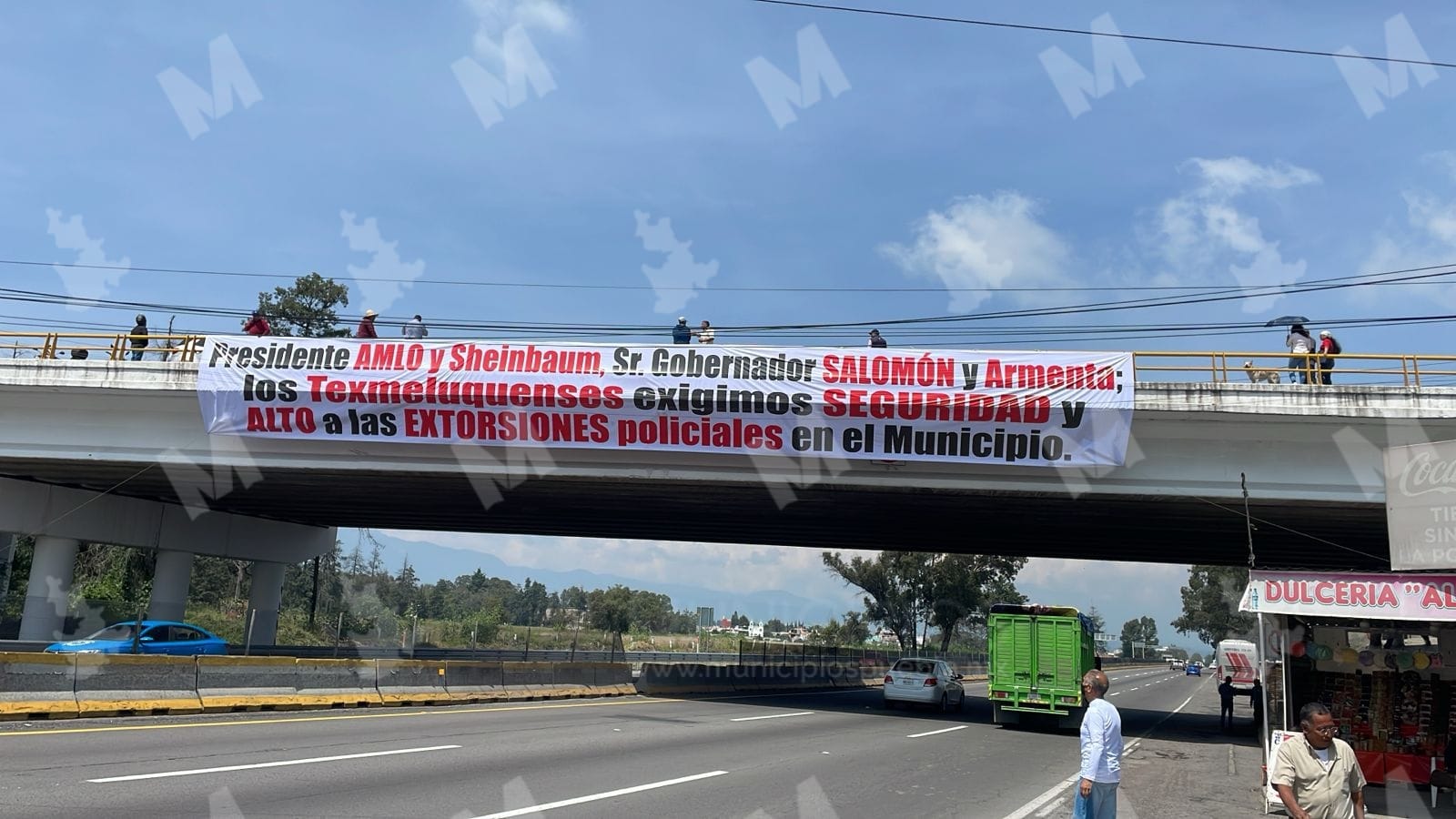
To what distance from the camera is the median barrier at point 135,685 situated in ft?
48.8

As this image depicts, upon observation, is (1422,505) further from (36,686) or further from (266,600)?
(266,600)

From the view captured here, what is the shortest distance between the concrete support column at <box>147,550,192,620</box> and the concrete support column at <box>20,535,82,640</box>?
3.00 m

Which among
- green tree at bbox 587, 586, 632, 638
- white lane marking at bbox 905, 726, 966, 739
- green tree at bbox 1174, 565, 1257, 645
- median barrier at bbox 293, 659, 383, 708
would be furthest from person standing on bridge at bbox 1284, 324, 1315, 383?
green tree at bbox 1174, 565, 1257, 645

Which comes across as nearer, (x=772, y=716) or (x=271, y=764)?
(x=271, y=764)

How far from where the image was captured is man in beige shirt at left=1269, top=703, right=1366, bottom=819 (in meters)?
6.43

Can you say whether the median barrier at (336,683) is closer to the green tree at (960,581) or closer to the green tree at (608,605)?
the green tree at (960,581)

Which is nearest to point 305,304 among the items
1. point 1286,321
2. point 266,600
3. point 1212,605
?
point 266,600

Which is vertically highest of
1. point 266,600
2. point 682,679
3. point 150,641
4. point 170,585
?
point 170,585

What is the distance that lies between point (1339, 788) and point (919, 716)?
19376mm

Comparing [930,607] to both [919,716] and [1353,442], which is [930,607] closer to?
[919,716]

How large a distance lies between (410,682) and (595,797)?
11928mm

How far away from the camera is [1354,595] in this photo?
12.7 meters

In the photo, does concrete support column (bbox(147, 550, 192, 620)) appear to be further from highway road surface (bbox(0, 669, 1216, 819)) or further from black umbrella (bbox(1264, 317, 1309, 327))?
black umbrella (bbox(1264, 317, 1309, 327))

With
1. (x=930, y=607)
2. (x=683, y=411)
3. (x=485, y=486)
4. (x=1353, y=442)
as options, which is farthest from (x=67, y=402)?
(x=930, y=607)
